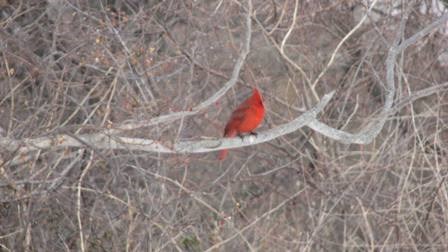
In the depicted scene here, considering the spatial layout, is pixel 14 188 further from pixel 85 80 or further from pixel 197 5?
pixel 197 5

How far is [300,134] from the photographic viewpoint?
9.82 m

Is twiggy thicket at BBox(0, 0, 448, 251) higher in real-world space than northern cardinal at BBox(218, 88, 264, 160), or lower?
lower

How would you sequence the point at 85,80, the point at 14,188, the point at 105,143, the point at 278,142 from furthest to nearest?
the point at 278,142, the point at 85,80, the point at 14,188, the point at 105,143

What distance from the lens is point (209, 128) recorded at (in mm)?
9094

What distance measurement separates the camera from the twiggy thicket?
6828 mm

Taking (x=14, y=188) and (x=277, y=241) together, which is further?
(x=277, y=241)

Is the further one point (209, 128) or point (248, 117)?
point (209, 128)

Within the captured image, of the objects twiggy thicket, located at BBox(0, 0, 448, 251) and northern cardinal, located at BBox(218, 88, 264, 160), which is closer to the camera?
northern cardinal, located at BBox(218, 88, 264, 160)

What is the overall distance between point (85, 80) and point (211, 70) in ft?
3.83

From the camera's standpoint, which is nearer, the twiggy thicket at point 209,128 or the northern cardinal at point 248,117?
the northern cardinal at point 248,117

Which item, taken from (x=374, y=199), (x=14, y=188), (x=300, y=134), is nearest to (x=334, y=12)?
(x=300, y=134)

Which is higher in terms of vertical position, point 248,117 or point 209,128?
point 248,117

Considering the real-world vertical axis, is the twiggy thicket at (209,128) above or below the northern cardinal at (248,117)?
below

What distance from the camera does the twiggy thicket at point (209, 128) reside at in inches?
269
